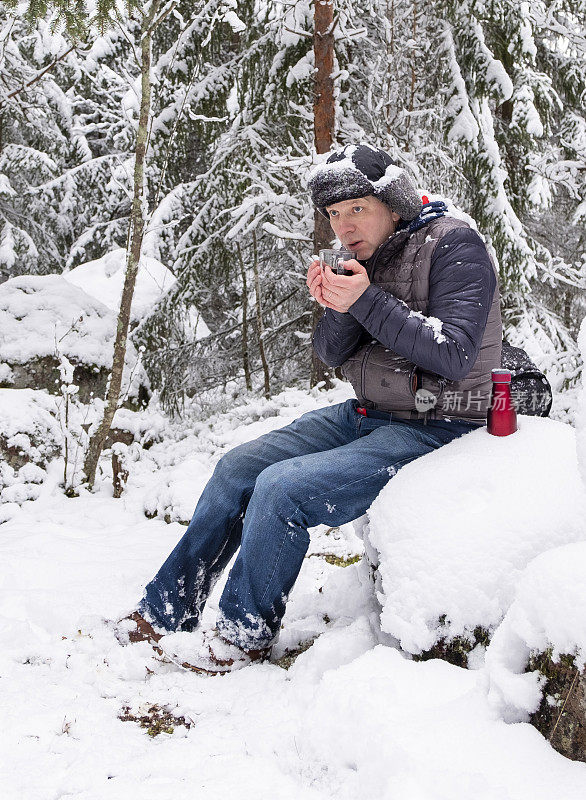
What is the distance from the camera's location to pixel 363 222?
2.99 metres

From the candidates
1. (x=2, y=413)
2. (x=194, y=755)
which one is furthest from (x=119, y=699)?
(x=2, y=413)

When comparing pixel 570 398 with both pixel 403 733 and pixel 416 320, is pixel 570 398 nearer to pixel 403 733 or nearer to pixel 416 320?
pixel 416 320

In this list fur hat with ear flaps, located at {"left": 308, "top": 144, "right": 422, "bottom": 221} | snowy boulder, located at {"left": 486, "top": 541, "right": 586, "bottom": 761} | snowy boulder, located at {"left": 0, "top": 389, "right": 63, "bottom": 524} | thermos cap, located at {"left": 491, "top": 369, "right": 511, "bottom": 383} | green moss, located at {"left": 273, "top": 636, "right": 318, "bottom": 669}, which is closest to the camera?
snowy boulder, located at {"left": 486, "top": 541, "right": 586, "bottom": 761}

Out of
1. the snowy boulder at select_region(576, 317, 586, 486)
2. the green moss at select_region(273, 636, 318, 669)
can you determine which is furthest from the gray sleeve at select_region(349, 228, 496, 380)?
the green moss at select_region(273, 636, 318, 669)

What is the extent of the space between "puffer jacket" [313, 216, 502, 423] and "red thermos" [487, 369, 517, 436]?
0.10 metres

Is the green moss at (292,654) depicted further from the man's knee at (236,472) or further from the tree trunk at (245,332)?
the tree trunk at (245,332)

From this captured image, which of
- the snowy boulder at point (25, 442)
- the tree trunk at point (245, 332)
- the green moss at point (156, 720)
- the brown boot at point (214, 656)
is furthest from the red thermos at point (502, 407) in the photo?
the tree trunk at point (245, 332)

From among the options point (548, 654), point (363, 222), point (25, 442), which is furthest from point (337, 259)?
point (25, 442)

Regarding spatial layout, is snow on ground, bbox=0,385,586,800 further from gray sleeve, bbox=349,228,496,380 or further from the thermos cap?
gray sleeve, bbox=349,228,496,380

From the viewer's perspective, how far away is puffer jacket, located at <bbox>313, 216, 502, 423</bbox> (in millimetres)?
2605

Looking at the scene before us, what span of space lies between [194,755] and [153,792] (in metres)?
0.24

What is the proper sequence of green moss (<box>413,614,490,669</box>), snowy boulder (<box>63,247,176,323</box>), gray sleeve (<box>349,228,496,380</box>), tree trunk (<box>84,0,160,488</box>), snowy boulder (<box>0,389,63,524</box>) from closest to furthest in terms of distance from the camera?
green moss (<box>413,614,490,669</box>)
gray sleeve (<box>349,228,496,380</box>)
tree trunk (<box>84,0,160,488</box>)
snowy boulder (<box>0,389,63,524</box>)
snowy boulder (<box>63,247,176,323</box>)

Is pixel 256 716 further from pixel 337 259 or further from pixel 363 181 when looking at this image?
pixel 363 181

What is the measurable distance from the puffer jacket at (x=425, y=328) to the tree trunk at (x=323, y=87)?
4277mm
